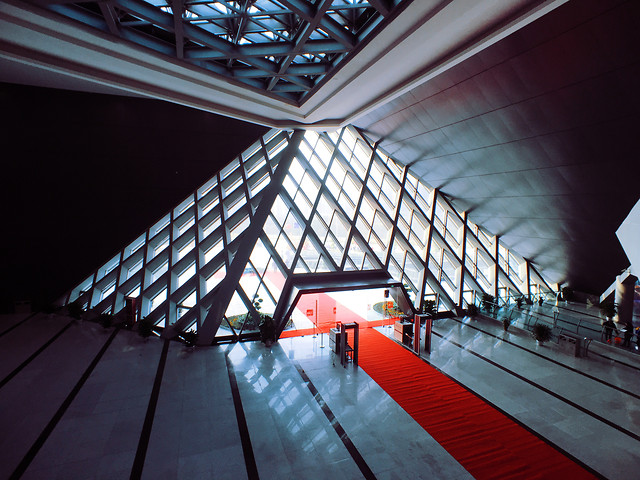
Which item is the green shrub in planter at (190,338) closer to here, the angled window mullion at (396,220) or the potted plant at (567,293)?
the angled window mullion at (396,220)

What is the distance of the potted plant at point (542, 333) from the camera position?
13.4 m

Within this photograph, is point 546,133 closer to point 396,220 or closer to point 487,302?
point 396,220

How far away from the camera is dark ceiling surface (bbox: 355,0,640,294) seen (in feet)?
23.5

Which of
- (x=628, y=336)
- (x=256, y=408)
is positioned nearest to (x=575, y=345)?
(x=628, y=336)

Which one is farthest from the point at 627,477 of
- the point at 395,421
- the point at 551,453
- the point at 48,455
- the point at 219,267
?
the point at 219,267

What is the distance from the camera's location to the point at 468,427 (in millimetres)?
7656

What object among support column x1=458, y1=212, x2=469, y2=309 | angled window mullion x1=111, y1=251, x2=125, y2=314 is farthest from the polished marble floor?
support column x1=458, y1=212, x2=469, y2=309

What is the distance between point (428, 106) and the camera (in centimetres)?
1234

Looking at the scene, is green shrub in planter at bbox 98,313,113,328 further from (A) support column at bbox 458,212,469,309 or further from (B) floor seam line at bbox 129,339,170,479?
(A) support column at bbox 458,212,469,309

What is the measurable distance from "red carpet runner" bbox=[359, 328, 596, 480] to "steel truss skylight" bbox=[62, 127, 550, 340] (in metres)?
5.38

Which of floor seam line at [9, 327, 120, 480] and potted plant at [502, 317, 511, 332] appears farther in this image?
potted plant at [502, 317, 511, 332]

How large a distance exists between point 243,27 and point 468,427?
37.3ft

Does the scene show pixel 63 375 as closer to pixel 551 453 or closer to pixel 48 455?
pixel 48 455

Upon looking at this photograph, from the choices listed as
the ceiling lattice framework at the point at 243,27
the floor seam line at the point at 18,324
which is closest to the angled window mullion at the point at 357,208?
the ceiling lattice framework at the point at 243,27
